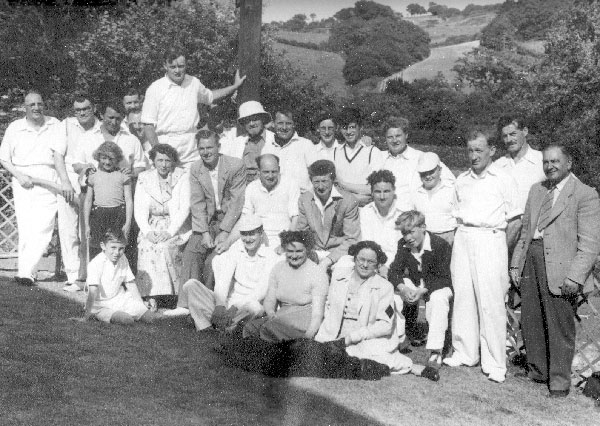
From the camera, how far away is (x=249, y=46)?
7.55 meters

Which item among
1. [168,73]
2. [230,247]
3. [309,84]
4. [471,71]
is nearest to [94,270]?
[230,247]

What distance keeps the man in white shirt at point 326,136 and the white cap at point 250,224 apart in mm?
1134

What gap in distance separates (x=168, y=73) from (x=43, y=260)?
333 cm

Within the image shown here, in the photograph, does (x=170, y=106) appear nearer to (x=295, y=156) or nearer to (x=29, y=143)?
(x=295, y=156)

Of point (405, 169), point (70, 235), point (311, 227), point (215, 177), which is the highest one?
point (405, 169)

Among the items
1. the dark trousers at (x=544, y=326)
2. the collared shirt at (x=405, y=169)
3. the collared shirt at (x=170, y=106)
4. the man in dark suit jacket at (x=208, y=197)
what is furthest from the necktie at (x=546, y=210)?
the collared shirt at (x=170, y=106)

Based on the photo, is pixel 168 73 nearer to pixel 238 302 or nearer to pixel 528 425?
pixel 238 302

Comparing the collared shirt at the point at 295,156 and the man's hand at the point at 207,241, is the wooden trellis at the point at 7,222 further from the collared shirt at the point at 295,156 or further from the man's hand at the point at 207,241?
the collared shirt at the point at 295,156

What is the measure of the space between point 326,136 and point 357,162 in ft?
1.32

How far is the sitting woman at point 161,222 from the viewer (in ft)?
22.5

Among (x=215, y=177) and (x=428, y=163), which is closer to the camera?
(x=428, y=163)

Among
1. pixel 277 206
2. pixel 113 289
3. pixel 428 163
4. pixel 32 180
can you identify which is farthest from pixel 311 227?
pixel 32 180

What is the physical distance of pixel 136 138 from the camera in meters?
7.36

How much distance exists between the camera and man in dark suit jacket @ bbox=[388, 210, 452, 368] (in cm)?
565
